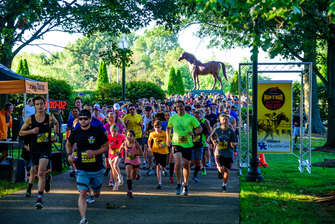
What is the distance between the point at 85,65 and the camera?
71.2 m

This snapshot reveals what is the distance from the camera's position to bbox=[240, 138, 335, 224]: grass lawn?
21.4 feet

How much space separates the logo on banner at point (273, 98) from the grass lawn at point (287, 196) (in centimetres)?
200

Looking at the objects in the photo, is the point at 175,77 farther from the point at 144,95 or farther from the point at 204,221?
the point at 204,221

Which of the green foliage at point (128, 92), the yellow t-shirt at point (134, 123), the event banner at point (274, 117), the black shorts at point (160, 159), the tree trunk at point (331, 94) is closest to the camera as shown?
the black shorts at point (160, 159)

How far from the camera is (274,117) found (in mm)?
10711

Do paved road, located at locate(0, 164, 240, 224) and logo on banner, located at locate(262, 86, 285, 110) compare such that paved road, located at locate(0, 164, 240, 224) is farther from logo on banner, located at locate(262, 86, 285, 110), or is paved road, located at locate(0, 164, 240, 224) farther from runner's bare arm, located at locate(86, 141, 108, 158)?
logo on banner, located at locate(262, 86, 285, 110)

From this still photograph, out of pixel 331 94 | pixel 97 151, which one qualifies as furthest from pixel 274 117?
pixel 331 94

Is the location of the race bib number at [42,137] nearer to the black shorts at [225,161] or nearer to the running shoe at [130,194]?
the running shoe at [130,194]

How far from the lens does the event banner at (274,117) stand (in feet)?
34.8

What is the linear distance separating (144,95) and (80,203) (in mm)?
22562

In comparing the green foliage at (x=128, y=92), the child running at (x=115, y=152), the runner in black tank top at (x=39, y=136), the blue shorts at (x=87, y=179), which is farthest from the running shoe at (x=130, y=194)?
the green foliage at (x=128, y=92)

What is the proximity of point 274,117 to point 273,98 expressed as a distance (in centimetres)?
55

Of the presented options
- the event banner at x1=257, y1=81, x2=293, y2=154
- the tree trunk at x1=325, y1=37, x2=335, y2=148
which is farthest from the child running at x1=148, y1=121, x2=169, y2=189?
the tree trunk at x1=325, y1=37, x2=335, y2=148

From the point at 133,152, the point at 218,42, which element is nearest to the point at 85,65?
the point at 218,42
